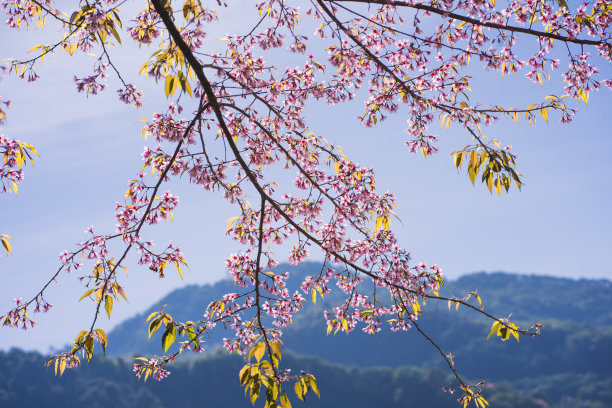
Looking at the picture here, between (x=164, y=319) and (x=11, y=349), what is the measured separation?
12259cm

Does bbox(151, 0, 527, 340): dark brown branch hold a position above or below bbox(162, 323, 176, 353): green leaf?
above

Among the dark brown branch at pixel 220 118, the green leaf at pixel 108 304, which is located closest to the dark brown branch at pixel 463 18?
the dark brown branch at pixel 220 118

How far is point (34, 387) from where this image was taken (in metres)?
101

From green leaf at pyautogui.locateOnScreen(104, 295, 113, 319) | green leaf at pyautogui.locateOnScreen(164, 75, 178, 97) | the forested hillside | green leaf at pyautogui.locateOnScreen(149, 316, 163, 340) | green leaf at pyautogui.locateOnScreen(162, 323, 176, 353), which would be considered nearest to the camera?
green leaf at pyautogui.locateOnScreen(149, 316, 163, 340)

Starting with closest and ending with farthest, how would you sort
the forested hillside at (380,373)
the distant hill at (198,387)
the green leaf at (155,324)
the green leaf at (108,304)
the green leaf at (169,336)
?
the green leaf at (155,324) < the green leaf at (169,336) < the green leaf at (108,304) < the distant hill at (198,387) < the forested hillside at (380,373)

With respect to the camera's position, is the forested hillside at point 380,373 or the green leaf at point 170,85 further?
the forested hillside at point 380,373

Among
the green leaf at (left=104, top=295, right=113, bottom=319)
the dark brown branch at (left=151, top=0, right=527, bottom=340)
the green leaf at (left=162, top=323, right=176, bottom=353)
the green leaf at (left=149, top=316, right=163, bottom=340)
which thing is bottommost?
the green leaf at (left=162, top=323, right=176, bottom=353)

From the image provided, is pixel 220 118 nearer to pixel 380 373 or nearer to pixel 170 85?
pixel 170 85

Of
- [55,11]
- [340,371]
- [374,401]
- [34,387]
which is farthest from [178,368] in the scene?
[55,11]

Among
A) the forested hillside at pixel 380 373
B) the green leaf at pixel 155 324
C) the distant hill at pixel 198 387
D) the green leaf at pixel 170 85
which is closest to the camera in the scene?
the green leaf at pixel 155 324

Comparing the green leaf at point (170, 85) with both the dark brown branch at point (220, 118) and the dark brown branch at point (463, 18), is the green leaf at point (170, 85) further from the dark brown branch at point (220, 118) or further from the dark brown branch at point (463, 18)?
the dark brown branch at point (463, 18)

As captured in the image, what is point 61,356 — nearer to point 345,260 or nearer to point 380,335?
point 345,260

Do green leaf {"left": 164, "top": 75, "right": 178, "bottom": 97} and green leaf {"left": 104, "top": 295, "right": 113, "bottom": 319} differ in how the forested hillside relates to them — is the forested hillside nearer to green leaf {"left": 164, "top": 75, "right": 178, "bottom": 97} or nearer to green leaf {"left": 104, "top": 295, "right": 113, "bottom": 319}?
green leaf {"left": 104, "top": 295, "right": 113, "bottom": 319}

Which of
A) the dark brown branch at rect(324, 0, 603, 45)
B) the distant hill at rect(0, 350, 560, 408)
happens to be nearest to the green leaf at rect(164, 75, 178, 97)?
the dark brown branch at rect(324, 0, 603, 45)
